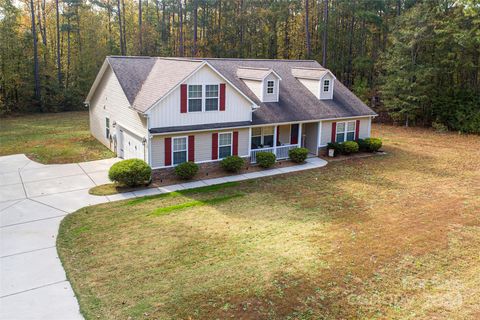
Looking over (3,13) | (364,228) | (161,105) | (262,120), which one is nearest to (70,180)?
(161,105)

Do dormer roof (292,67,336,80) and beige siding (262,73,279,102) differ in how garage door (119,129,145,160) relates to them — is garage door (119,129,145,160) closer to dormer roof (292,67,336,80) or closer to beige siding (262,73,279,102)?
beige siding (262,73,279,102)

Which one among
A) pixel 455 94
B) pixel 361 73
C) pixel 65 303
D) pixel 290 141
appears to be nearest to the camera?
pixel 65 303

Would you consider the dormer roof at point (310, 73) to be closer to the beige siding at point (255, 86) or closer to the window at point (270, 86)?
the window at point (270, 86)

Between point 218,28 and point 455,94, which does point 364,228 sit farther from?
point 218,28

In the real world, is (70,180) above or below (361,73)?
below

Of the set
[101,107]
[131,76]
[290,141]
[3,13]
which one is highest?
[3,13]

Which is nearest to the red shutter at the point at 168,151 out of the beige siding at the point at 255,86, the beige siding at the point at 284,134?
the beige siding at the point at 255,86

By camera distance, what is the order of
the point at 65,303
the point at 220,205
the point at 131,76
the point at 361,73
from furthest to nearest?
the point at 361,73 < the point at 131,76 < the point at 220,205 < the point at 65,303
